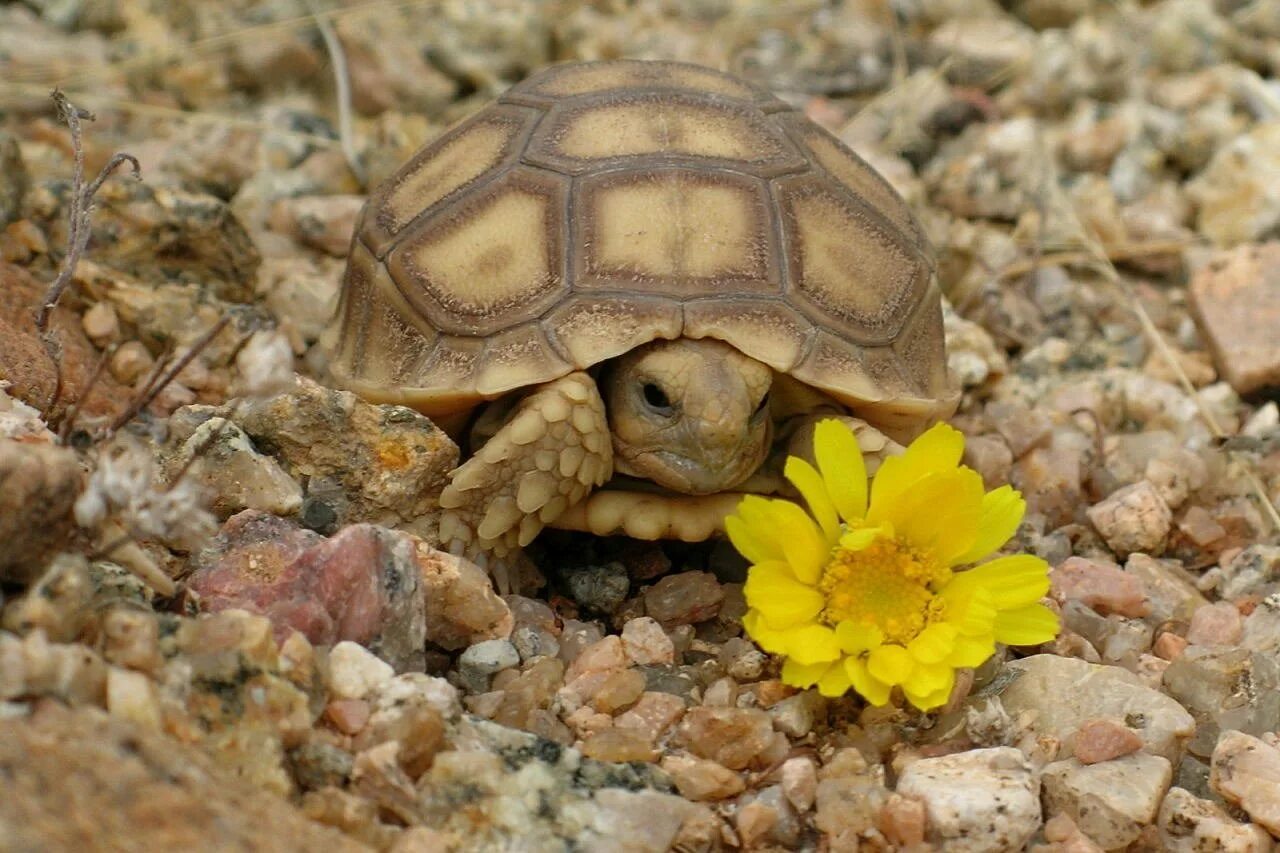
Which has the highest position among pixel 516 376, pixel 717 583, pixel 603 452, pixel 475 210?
pixel 475 210

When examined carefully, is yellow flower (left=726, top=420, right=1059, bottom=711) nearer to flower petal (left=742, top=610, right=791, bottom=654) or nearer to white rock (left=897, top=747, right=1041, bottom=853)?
flower petal (left=742, top=610, right=791, bottom=654)

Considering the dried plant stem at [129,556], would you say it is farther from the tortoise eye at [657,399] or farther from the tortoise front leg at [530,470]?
the tortoise eye at [657,399]

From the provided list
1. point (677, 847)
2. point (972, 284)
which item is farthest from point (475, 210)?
point (972, 284)

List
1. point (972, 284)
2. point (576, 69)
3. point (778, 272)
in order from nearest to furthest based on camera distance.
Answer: point (778, 272) → point (576, 69) → point (972, 284)

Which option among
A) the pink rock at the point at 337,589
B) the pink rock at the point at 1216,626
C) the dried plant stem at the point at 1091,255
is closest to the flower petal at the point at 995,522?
the pink rock at the point at 1216,626

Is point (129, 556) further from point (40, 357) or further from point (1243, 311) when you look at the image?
point (1243, 311)

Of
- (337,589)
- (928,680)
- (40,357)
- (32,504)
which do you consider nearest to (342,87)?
(40,357)

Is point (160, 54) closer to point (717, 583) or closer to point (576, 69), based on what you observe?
point (576, 69)
